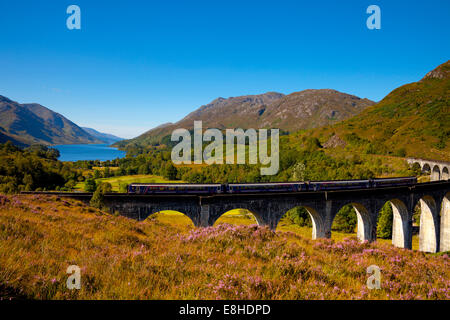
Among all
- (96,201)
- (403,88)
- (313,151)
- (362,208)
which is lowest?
(362,208)

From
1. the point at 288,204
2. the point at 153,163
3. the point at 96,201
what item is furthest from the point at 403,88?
the point at 96,201

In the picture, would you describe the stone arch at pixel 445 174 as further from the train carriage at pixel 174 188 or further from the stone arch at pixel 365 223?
the train carriage at pixel 174 188

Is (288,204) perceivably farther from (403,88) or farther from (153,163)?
(403,88)

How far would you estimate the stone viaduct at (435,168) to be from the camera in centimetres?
5375

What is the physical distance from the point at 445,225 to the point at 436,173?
3114 centimetres

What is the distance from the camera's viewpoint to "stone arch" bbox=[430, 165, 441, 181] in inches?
2233

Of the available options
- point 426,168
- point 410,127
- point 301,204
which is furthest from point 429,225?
point 410,127

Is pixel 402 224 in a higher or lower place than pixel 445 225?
higher

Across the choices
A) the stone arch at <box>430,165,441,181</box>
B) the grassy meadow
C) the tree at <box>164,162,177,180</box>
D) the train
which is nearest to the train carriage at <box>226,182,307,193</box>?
the train

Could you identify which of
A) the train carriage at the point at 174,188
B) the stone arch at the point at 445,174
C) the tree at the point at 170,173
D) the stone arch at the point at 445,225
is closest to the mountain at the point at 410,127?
the stone arch at the point at 445,174

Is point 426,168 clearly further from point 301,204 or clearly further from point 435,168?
point 301,204

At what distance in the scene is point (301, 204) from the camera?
2347 centimetres
